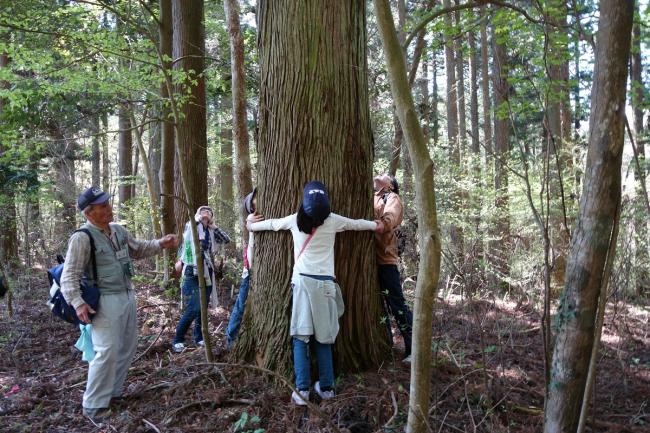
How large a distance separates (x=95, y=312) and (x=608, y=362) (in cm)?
569

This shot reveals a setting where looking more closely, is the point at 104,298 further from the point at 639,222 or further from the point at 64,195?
the point at 64,195

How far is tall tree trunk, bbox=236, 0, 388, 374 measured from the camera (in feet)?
15.1

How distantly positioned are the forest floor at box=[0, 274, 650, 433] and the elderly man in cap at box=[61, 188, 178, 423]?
25 centimetres

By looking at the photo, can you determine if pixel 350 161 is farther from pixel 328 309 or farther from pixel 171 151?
pixel 171 151

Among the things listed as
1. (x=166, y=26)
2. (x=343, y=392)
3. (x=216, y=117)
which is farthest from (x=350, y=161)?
(x=216, y=117)

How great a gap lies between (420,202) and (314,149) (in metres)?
2.02

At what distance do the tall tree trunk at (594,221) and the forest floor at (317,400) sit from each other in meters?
0.47

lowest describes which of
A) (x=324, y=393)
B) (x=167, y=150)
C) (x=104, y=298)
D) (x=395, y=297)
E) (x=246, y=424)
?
(x=246, y=424)

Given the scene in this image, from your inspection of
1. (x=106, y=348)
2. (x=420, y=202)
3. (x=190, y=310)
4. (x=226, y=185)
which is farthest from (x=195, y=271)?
(x=226, y=185)

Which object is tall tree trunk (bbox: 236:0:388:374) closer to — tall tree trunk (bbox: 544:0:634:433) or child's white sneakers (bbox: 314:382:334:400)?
child's white sneakers (bbox: 314:382:334:400)

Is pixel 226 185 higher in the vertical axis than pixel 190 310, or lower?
higher

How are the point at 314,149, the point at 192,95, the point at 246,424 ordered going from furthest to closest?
the point at 192,95 → the point at 314,149 → the point at 246,424

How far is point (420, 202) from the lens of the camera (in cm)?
275

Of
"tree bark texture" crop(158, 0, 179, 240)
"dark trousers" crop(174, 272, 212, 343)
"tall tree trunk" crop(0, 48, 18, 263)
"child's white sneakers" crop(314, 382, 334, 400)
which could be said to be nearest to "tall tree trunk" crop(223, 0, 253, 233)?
"dark trousers" crop(174, 272, 212, 343)
